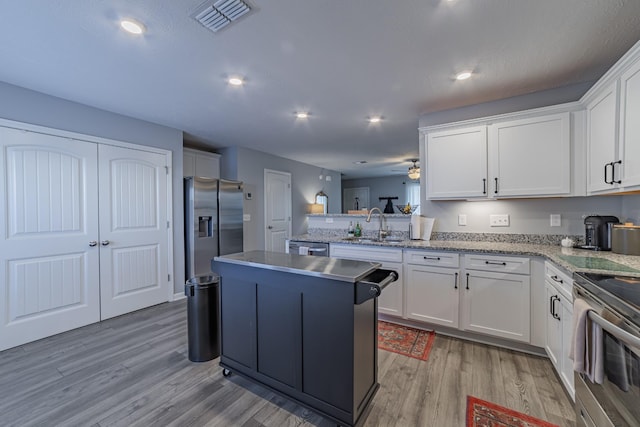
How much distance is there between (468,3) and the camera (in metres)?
1.53

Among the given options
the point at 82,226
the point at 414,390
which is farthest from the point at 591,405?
the point at 82,226

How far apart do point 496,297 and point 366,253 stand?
1.27 meters

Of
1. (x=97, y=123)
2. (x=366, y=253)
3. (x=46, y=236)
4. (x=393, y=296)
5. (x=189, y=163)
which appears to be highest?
(x=97, y=123)

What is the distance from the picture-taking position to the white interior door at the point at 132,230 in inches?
124

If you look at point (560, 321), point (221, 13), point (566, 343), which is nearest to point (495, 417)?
point (566, 343)

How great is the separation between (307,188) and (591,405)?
20.0 ft

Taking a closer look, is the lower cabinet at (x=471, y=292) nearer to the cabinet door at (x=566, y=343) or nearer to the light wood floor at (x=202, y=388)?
the light wood floor at (x=202, y=388)

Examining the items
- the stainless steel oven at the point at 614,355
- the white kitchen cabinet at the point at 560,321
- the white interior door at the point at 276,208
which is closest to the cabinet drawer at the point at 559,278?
the white kitchen cabinet at the point at 560,321

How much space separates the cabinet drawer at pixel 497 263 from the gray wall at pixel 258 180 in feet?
12.6

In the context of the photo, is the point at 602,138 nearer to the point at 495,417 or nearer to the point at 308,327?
the point at 495,417

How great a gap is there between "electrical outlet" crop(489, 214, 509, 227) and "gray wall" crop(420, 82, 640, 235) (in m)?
0.03

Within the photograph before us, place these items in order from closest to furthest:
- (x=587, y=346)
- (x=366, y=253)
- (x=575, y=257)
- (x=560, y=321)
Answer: (x=587, y=346) → (x=560, y=321) → (x=575, y=257) → (x=366, y=253)

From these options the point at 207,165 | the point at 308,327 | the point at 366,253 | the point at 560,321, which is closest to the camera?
the point at 308,327

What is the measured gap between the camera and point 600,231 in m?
2.22
